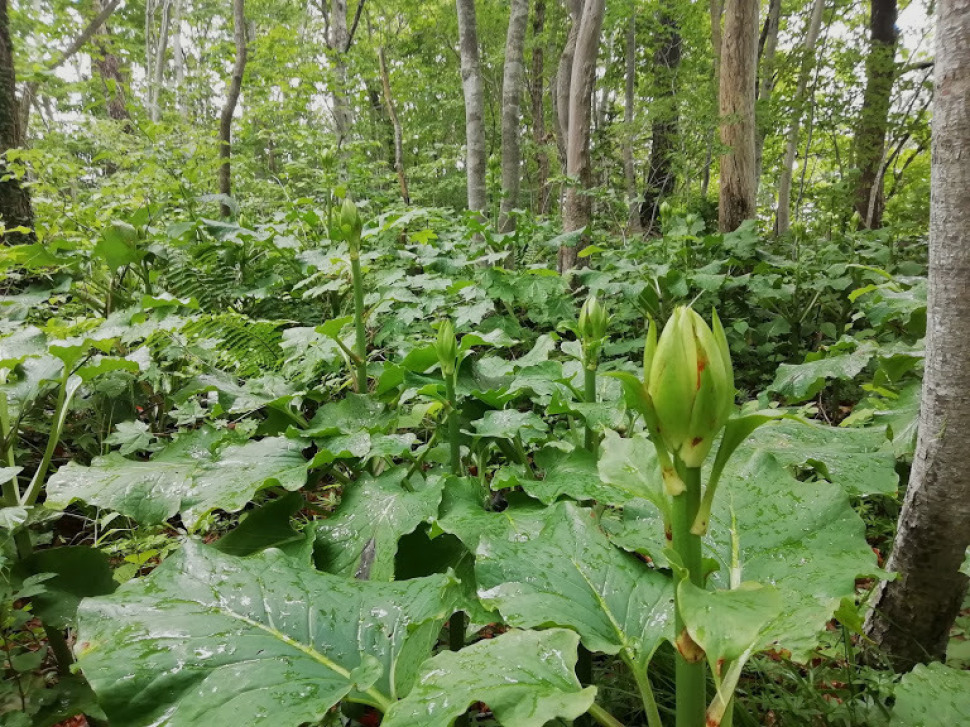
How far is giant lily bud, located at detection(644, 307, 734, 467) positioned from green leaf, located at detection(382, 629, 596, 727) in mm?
325

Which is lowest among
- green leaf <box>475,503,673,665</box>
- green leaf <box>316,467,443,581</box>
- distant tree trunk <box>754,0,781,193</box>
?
green leaf <box>316,467,443,581</box>

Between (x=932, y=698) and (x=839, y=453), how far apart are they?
0.51 meters

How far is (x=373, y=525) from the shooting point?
1.32 metres

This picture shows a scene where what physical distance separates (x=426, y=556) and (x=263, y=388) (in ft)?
2.99

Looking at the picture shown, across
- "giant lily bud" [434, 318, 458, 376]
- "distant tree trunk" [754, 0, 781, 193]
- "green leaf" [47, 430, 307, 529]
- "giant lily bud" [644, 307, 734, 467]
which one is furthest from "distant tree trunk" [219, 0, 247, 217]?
"distant tree trunk" [754, 0, 781, 193]

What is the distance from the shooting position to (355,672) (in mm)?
812

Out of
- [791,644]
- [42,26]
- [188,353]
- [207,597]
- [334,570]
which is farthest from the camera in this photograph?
[42,26]

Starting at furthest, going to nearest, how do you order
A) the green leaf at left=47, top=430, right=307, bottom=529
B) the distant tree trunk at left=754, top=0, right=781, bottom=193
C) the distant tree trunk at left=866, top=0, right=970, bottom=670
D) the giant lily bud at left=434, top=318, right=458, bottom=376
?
the distant tree trunk at left=754, top=0, right=781, bottom=193, the giant lily bud at left=434, top=318, right=458, bottom=376, the green leaf at left=47, top=430, right=307, bottom=529, the distant tree trunk at left=866, top=0, right=970, bottom=670

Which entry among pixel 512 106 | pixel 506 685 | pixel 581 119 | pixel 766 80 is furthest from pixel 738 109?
pixel 506 685

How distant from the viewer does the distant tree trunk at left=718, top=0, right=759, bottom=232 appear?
496cm

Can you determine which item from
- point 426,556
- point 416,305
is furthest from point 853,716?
point 416,305

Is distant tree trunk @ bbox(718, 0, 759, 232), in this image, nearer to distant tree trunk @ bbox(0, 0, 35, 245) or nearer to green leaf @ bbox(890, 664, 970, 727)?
green leaf @ bbox(890, 664, 970, 727)

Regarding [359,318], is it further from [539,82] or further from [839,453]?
[539,82]

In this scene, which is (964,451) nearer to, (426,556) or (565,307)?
(426,556)
